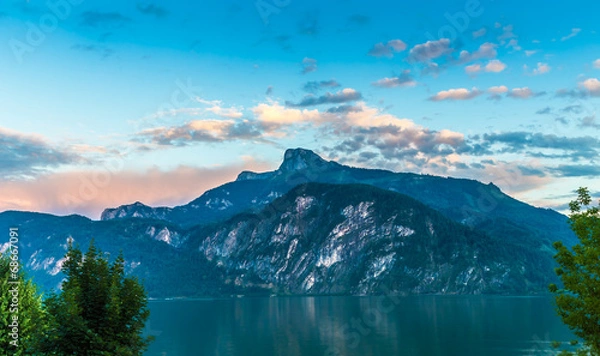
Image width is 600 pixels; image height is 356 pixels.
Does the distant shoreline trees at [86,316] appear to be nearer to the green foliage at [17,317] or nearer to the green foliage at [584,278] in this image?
the green foliage at [17,317]

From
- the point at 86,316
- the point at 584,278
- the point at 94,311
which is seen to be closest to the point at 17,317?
the point at 86,316

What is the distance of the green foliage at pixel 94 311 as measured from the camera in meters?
38.2

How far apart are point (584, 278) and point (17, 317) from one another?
131 ft

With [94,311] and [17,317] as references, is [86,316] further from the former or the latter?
[17,317]

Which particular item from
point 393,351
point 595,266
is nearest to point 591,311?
point 595,266

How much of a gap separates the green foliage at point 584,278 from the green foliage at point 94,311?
28.6 metres

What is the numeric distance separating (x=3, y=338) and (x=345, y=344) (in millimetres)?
159965

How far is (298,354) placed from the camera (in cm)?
17388

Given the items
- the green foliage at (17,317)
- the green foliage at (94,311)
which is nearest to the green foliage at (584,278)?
the green foliage at (94,311)

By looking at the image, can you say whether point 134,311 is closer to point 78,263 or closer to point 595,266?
point 78,263

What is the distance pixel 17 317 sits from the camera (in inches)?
1697

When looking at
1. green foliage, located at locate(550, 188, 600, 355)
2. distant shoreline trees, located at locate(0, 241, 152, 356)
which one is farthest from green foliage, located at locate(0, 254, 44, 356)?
green foliage, located at locate(550, 188, 600, 355)

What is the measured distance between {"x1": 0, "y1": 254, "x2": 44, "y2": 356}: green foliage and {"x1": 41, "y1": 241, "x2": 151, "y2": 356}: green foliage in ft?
6.51

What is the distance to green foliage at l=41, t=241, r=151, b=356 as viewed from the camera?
38.2 metres
